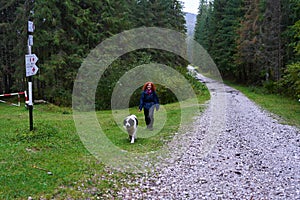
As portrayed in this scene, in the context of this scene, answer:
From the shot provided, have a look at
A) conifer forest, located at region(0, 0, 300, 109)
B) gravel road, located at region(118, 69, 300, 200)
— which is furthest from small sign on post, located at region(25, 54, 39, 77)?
conifer forest, located at region(0, 0, 300, 109)

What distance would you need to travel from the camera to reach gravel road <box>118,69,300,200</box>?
6074 millimetres

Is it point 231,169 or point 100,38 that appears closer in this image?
point 231,169

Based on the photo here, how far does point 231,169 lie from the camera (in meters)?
7.48

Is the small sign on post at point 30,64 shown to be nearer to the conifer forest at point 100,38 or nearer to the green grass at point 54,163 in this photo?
the green grass at point 54,163

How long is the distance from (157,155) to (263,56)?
26.6m

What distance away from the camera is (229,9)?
44.8 meters

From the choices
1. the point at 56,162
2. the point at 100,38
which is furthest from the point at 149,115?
the point at 100,38

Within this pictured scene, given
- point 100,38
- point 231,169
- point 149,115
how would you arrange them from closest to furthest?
point 231,169 → point 149,115 → point 100,38

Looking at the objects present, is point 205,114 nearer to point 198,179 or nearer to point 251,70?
point 198,179

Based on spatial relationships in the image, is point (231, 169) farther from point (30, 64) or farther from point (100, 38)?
point (100, 38)

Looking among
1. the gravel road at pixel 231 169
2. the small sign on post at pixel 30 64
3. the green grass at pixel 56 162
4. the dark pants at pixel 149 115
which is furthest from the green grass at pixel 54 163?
the small sign on post at pixel 30 64

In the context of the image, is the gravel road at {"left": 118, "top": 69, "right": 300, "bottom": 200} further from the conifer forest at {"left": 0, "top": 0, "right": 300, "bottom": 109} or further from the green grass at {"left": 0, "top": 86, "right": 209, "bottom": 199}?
the conifer forest at {"left": 0, "top": 0, "right": 300, "bottom": 109}

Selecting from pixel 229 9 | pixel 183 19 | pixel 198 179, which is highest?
pixel 229 9

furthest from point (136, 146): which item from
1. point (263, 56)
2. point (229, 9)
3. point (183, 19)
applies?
point (229, 9)
